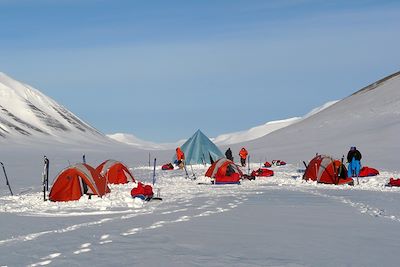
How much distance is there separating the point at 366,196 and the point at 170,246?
40.6 ft

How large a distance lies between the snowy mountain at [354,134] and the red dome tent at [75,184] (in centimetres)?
2469

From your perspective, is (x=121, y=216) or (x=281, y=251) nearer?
(x=281, y=251)

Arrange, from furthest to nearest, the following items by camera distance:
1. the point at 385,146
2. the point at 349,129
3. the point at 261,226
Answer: the point at 349,129 → the point at 385,146 → the point at 261,226

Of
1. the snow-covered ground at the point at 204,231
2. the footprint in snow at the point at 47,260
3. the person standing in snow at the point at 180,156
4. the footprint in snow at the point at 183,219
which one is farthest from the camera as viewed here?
the person standing in snow at the point at 180,156

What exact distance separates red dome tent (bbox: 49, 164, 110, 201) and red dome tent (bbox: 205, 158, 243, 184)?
8.76m

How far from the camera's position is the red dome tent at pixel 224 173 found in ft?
90.9

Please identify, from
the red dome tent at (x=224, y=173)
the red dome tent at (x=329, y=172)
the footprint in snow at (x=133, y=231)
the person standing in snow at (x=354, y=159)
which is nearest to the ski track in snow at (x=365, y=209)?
the red dome tent at (x=329, y=172)

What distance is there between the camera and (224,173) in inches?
1115

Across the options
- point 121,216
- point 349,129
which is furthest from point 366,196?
point 349,129

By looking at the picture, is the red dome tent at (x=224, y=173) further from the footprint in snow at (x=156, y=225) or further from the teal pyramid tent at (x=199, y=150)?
the teal pyramid tent at (x=199, y=150)

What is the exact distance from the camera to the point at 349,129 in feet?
256

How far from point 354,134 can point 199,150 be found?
105 feet

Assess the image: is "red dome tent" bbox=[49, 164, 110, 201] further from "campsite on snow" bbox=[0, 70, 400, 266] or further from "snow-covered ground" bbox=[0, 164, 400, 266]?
"snow-covered ground" bbox=[0, 164, 400, 266]

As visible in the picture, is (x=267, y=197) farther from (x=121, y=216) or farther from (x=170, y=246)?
(x=170, y=246)
